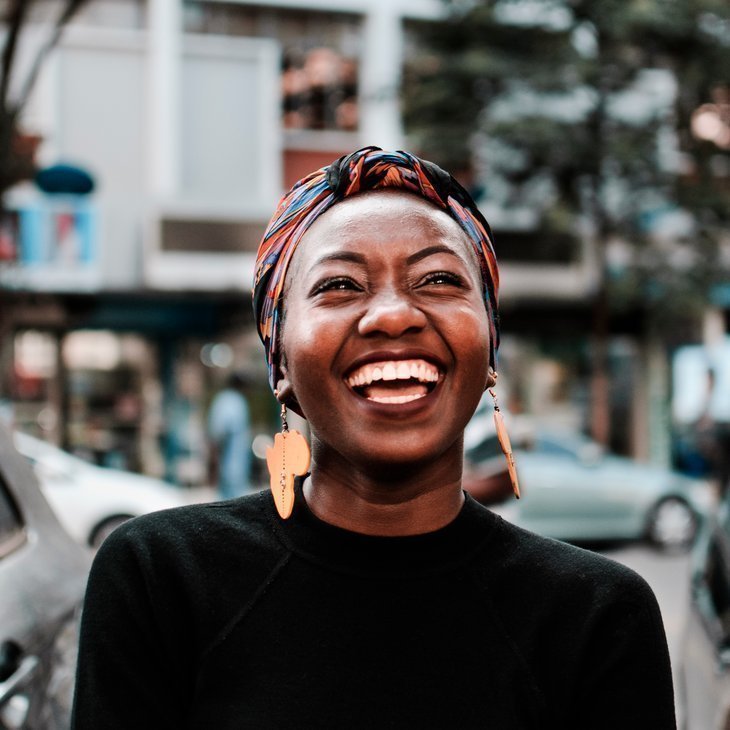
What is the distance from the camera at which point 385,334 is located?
144cm

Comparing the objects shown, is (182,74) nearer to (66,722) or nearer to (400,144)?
(400,144)

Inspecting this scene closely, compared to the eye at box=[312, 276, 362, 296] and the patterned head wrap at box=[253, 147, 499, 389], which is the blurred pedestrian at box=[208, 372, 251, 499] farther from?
the eye at box=[312, 276, 362, 296]

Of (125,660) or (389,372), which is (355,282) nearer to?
(389,372)

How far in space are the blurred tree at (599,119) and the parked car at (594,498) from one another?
4068 millimetres

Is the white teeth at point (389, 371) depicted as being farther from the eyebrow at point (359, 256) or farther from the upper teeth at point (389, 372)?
the eyebrow at point (359, 256)

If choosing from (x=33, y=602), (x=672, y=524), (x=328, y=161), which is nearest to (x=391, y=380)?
(x=33, y=602)

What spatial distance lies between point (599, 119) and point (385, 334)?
13183 millimetres

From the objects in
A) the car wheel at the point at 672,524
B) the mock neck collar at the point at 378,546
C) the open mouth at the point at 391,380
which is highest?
the open mouth at the point at 391,380

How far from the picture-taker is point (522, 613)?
1449mm

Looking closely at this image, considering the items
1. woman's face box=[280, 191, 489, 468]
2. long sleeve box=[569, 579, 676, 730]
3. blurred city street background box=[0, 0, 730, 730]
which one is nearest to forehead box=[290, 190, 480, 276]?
woman's face box=[280, 191, 489, 468]

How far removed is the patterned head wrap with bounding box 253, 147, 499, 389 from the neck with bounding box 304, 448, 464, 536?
0.19 m

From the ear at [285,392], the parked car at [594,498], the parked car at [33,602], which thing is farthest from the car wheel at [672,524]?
the ear at [285,392]

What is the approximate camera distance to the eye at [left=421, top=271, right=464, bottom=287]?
1498mm

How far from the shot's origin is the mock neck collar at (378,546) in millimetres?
1468
